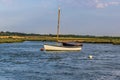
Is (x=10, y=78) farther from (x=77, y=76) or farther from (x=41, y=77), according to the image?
(x=77, y=76)

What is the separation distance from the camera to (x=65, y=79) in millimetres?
34469

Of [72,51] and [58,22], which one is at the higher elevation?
[58,22]

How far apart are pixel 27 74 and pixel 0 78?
4.29 m

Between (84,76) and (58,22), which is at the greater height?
(58,22)

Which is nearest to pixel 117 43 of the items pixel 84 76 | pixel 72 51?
pixel 72 51

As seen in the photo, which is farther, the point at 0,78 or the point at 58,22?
the point at 58,22

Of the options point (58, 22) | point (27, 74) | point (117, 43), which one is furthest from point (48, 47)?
point (117, 43)

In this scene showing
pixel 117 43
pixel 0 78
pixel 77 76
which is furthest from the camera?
pixel 117 43

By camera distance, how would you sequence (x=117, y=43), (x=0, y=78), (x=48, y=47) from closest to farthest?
(x=0, y=78), (x=48, y=47), (x=117, y=43)

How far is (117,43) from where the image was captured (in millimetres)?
140875

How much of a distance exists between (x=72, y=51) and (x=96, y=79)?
179ft

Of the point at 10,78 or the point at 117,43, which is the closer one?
the point at 10,78

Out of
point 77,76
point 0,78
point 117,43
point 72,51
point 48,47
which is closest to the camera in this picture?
point 0,78

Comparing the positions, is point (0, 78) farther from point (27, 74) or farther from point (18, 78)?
point (27, 74)
